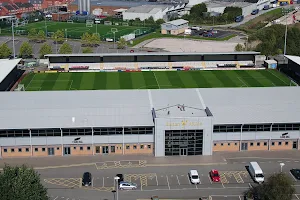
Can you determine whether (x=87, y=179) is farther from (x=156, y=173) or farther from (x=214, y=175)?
(x=214, y=175)

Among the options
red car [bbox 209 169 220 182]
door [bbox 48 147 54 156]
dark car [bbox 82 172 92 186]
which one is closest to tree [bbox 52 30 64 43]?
door [bbox 48 147 54 156]

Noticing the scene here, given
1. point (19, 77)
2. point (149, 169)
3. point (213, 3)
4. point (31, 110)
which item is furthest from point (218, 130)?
point (213, 3)

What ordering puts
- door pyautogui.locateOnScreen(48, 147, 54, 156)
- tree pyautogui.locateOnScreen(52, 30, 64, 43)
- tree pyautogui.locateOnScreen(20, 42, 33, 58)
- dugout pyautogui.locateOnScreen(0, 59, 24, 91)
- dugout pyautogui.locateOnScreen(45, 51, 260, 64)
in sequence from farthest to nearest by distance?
tree pyautogui.locateOnScreen(52, 30, 64, 43) < tree pyautogui.locateOnScreen(20, 42, 33, 58) < dugout pyautogui.locateOnScreen(45, 51, 260, 64) < dugout pyautogui.locateOnScreen(0, 59, 24, 91) < door pyautogui.locateOnScreen(48, 147, 54, 156)

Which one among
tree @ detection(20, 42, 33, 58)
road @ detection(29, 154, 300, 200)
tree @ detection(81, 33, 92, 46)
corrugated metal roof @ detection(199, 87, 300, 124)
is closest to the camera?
road @ detection(29, 154, 300, 200)

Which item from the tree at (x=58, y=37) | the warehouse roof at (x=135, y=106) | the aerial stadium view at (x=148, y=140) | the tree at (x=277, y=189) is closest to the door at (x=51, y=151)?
the aerial stadium view at (x=148, y=140)

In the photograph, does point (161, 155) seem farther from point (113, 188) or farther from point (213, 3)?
point (213, 3)

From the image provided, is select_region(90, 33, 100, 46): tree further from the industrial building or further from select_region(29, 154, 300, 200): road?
select_region(29, 154, 300, 200): road

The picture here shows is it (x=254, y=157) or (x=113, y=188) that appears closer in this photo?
(x=113, y=188)
